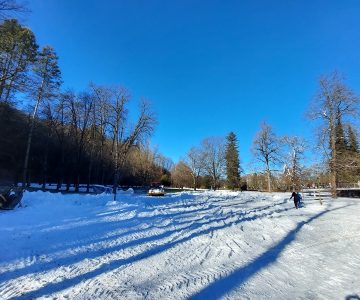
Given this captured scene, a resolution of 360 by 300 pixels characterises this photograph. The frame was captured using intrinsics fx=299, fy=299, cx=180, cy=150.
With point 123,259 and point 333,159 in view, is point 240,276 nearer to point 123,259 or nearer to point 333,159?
point 123,259

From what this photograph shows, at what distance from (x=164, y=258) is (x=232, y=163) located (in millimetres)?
67124

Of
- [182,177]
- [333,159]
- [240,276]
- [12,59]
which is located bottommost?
[240,276]

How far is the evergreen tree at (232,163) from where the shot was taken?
7231 cm

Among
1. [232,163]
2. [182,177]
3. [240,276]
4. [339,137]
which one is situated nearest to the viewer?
[240,276]

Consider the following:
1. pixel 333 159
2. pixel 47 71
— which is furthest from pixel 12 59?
pixel 333 159

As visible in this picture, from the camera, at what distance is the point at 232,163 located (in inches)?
2911

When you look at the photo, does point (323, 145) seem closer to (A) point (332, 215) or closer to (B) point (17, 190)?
(A) point (332, 215)

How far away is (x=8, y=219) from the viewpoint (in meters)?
10.9

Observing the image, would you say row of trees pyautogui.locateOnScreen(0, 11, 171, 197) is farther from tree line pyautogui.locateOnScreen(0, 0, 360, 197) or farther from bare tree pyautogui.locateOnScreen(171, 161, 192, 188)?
bare tree pyautogui.locateOnScreen(171, 161, 192, 188)

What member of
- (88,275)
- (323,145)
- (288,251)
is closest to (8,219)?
(88,275)

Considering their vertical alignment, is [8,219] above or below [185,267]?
above

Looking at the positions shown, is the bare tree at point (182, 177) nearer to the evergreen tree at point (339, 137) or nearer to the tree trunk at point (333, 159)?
the evergreen tree at point (339, 137)

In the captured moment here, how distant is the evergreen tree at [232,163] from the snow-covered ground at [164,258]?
58.3m

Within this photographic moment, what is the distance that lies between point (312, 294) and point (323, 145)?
93.7ft
